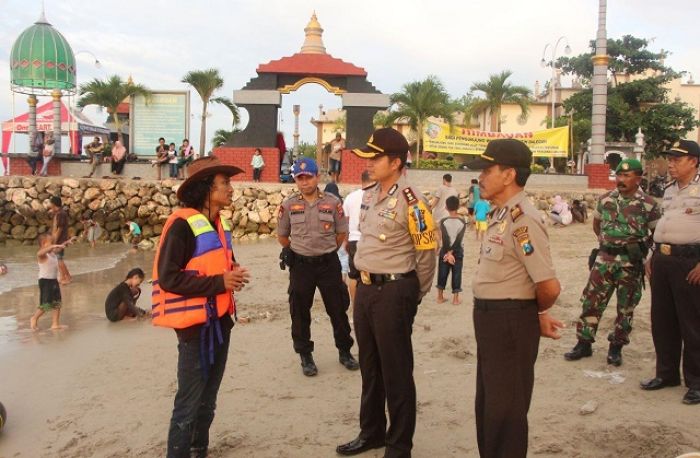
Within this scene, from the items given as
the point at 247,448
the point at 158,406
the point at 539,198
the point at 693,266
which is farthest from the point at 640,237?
the point at 539,198

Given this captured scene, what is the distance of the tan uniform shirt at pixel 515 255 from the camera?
2965mm

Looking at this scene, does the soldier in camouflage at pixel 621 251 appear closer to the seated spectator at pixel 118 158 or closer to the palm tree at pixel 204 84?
the seated spectator at pixel 118 158

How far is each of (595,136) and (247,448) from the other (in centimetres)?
1980

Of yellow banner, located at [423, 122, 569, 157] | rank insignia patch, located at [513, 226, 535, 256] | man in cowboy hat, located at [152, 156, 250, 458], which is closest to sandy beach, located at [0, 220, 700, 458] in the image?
man in cowboy hat, located at [152, 156, 250, 458]

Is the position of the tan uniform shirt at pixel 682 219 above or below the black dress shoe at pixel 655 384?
above

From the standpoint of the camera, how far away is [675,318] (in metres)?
4.89

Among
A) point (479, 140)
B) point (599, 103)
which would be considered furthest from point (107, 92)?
point (599, 103)

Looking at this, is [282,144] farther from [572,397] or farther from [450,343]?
[572,397]

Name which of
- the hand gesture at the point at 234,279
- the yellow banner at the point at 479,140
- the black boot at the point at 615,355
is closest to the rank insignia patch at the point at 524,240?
the hand gesture at the point at 234,279

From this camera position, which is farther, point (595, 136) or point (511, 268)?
point (595, 136)

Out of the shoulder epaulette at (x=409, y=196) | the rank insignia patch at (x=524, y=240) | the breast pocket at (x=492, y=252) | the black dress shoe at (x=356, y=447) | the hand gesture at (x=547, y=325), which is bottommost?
the black dress shoe at (x=356, y=447)

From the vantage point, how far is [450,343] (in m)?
6.26

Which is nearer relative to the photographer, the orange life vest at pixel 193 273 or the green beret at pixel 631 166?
the orange life vest at pixel 193 273

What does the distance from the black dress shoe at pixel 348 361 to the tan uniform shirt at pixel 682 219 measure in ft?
9.00
